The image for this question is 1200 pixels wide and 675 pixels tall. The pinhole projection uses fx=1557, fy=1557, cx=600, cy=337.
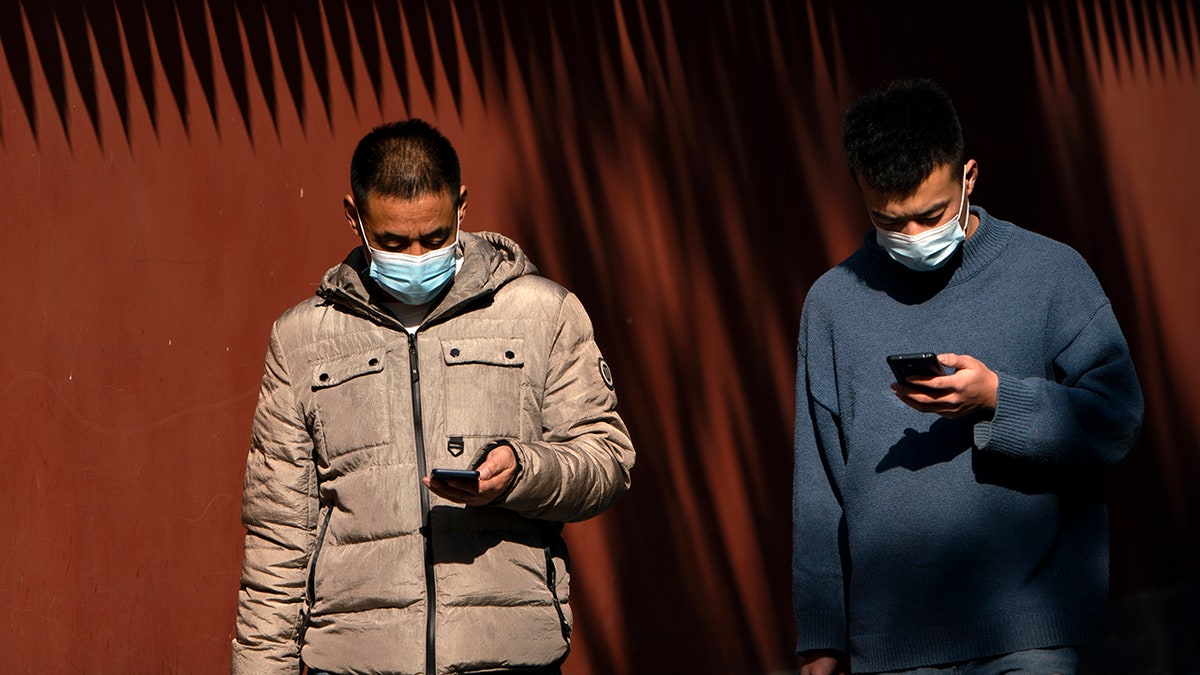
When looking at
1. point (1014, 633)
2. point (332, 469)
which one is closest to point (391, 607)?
point (332, 469)

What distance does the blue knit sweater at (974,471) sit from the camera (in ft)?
11.3

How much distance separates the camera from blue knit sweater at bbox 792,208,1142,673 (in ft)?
11.3

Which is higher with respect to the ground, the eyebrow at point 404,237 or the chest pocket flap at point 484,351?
the eyebrow at point 404,237

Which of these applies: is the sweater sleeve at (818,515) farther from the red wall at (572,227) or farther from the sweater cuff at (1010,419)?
the red wall at (572,227)

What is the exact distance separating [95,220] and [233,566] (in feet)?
4.19

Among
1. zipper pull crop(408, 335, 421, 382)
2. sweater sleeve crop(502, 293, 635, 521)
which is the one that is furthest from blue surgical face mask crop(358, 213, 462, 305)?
sweater sleeve crop(502, 293, 635, 521)

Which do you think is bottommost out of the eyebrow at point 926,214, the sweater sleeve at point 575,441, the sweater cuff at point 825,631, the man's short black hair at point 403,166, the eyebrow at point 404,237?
the sweater cuff at point 825,631

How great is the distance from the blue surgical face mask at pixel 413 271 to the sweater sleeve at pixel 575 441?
313 mm

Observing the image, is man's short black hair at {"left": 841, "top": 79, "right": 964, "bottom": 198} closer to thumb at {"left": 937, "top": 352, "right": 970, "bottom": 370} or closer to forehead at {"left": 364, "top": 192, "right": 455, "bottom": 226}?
thumb at {"left": 937, "top": 352, "right": 970, "bottom": 370}

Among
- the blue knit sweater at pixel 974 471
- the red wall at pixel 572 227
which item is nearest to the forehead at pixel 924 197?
the blue knit sweater at pixel 974 471

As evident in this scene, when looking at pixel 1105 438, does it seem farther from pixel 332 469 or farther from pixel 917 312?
pixel 332 469

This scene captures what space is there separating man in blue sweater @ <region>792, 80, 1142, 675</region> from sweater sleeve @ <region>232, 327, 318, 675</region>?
1.21 m

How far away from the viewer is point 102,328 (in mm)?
Answer: 5293

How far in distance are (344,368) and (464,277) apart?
367 millimetres
